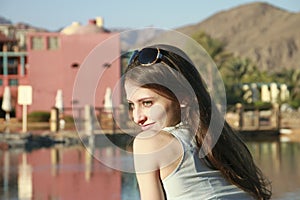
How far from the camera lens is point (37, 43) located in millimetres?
30500

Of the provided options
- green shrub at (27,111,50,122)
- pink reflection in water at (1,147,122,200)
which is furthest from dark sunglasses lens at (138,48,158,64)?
green shrub at (27,111,50,122)

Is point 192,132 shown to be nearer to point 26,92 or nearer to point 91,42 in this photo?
point 26,92

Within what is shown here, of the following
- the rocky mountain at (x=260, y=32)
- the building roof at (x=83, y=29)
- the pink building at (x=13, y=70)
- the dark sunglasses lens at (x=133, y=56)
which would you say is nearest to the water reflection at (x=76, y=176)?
the dark sunglasses lens at (x=133, y=56)

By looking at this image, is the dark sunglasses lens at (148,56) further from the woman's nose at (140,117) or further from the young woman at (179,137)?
the woman's nose at (140,117)

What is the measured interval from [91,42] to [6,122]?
553 cm

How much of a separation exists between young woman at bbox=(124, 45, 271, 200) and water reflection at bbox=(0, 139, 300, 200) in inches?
162

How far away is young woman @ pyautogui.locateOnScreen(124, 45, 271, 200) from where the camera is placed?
4.83 feet

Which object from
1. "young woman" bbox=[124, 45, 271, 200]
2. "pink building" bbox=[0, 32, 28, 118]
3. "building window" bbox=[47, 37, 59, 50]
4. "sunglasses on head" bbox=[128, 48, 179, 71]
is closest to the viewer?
"young woman" bbox=[124, 45, 271, 200]

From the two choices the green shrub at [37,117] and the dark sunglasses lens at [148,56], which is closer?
the dark sunglasses lens at [148,56]

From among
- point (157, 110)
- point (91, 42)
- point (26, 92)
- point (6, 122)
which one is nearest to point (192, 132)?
point (157, 110)

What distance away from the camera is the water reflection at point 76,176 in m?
8.31

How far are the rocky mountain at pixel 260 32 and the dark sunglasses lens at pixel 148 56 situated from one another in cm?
10449

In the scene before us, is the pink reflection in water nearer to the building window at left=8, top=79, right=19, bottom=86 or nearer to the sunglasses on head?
the sunglasses on head

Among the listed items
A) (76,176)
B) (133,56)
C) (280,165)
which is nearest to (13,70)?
(280,165)
